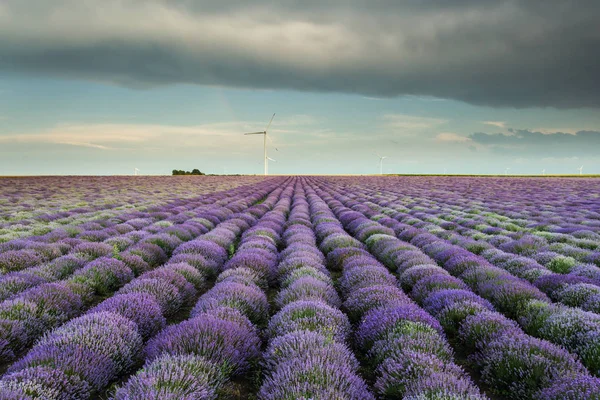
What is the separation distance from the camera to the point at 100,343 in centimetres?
396

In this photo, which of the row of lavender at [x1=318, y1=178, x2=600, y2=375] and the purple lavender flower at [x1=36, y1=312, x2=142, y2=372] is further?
the row of lavender at [x1=318, y1=178, x2=600, y2=375]

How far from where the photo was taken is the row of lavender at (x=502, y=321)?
3.59 meters

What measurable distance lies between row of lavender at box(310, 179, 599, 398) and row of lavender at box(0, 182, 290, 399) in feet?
13.0

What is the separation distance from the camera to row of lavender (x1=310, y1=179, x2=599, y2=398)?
3586mm

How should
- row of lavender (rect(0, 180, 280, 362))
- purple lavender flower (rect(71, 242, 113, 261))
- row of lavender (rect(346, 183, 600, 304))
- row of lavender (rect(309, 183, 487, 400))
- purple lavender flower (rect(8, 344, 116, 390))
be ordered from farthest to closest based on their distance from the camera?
purple lavender flower (rect(71, 242, 113, 261)) → row of lavender (rect(346, 183, 600, 304)) → row of lavender (rect(0, 180, 280, 362)) → purple lavender flower (rect(8, 344, 116, 390)) → row of lavender (rect(309, 183, 487, 400))

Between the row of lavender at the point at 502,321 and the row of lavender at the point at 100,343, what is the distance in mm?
3952

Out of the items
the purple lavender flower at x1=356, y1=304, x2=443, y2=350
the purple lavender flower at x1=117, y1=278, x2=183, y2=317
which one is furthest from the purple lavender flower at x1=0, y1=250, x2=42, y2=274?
the purple lavender flower at x1=356, y1=304, x2=443, y2=350

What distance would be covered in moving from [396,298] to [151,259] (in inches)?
239

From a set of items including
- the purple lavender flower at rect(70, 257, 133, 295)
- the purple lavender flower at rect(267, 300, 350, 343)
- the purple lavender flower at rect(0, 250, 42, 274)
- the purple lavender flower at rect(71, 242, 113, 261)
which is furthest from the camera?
the purple lavender flower at rect(71, 242, 113, 261)

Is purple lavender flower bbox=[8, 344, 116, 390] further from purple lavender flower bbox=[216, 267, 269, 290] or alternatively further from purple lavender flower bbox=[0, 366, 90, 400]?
purple lavender flower bbox=[216, 267, 269, 290]

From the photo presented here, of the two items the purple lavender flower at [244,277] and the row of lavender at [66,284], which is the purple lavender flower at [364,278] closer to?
the purple lavender flower at [244,277]

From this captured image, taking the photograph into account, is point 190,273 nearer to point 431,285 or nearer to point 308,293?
point 308,293

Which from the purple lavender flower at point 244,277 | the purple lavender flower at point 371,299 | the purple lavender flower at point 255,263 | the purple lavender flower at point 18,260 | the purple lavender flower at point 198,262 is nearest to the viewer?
the purple lavender flower at point 371,299

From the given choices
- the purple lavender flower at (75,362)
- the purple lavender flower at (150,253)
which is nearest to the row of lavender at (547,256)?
the purple lavender flower at (75,362)
